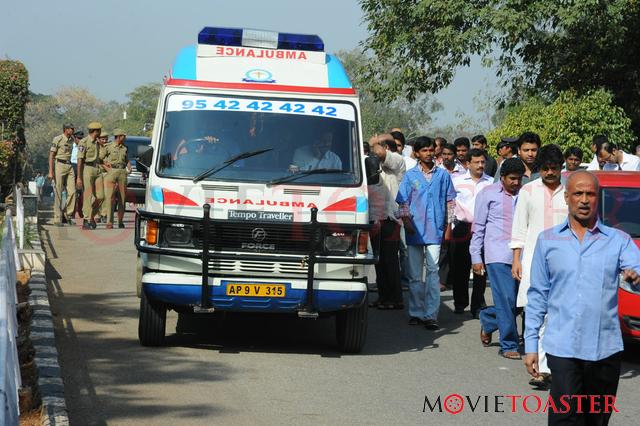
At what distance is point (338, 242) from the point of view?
33.2ft

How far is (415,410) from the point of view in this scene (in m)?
8.27

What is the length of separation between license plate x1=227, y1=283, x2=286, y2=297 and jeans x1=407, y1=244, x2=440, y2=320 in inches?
108

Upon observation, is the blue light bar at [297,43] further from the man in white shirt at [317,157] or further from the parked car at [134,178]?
the parked car at [134,178]

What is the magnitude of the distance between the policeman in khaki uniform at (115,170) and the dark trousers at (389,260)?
982 centimetres

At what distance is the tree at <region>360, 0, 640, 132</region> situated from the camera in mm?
23938

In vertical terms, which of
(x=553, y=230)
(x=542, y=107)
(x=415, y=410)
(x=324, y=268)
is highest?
(x=542, y=107)

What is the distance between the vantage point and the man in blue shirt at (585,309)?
5.88 metres

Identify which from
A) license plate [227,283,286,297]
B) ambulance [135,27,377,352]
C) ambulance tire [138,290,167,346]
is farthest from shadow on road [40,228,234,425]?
license plate [227,283,286,297]

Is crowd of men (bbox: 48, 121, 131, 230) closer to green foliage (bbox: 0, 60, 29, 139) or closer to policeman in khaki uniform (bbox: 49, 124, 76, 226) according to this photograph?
policeman in khaki uniform (bbox: 49, 124, 76, 226)

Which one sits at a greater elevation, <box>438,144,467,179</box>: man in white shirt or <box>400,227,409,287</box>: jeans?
<box>438,144,467,179</box>: man in white shirt

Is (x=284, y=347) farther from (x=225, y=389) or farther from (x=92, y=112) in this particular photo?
(x=92, y=112)

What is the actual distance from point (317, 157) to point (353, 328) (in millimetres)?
1618

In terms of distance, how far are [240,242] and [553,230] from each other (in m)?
4.31

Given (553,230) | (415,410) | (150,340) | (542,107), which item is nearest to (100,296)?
(150,340)
